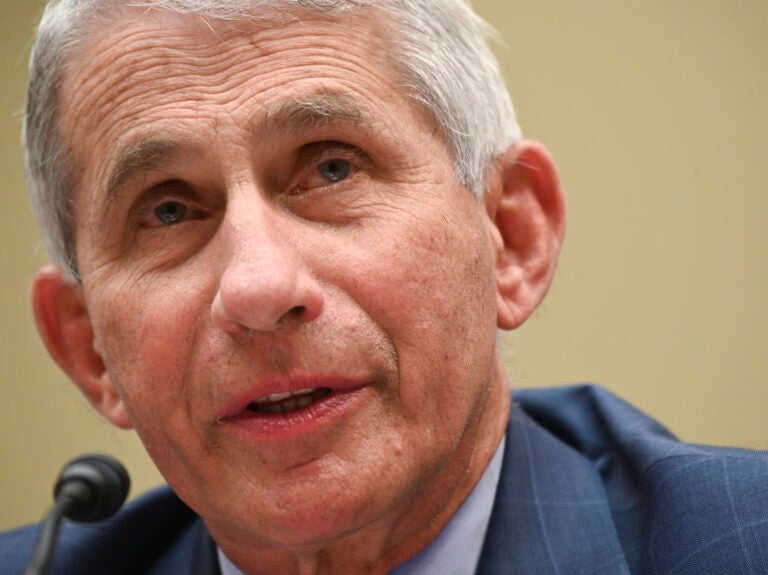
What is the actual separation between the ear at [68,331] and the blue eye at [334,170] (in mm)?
620

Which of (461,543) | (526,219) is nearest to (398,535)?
(461,543)

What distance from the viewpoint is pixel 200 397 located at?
1.38m

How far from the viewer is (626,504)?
63.6 inches

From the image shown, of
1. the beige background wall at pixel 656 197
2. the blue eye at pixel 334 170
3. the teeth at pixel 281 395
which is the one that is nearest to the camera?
the teeth at pixel 281 395

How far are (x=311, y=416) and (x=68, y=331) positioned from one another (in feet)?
2.31

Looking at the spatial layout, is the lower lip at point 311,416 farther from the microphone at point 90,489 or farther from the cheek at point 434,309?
the microphone at point 90,489

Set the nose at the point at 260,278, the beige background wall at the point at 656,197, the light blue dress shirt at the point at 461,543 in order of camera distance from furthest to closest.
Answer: the beige background wall at the point at 656,197 < the light blue dress shirt at the point at 461,543 < the nose at the point at 260,278

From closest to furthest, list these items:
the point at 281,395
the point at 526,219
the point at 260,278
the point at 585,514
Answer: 1. the point at 260,278
2. the point at 281,395
3. the point at 585,514
4. the point at 526,219

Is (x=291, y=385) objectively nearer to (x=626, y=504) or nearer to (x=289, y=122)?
(x=289, y=122)

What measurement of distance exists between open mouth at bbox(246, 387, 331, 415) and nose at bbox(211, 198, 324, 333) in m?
0.12

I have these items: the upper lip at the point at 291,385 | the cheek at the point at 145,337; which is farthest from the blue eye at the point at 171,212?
the upper lip at the point at 291,385

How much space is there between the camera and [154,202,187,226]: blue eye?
1504mm

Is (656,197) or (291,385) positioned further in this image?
(656,197)

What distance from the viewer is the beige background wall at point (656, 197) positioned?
267 centimetres
